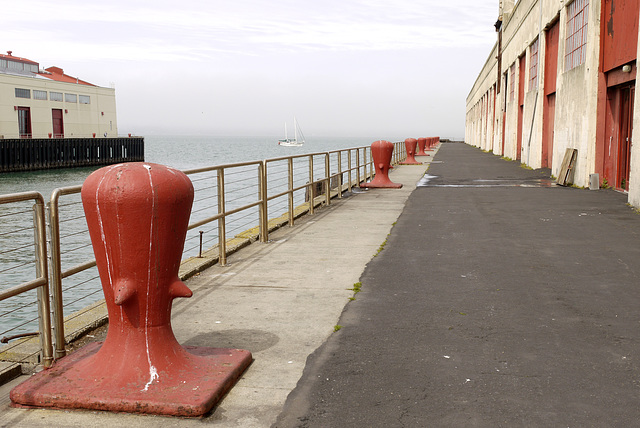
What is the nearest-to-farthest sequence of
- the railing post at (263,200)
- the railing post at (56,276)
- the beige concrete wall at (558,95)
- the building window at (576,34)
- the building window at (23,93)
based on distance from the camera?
the railing post at (56,276) < the railing post at (263,200) < the beige concrete wall at (558,95) < the building window at (576,34) < the building window at (23,93)

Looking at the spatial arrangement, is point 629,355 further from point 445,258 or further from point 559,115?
point 559,115

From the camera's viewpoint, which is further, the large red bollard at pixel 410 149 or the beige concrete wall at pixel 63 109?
the beige concrete wall at pixel 63 109

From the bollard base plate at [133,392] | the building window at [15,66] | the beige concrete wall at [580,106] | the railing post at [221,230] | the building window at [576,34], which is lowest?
the bollard base plate at [133,392]

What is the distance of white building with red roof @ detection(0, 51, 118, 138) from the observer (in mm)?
67625

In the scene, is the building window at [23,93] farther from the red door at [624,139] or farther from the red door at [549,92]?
the red door at [624,139]

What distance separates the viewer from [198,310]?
602 cm

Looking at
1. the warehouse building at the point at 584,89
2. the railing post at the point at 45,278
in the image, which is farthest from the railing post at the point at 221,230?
the warehouse building at the point at 584,89

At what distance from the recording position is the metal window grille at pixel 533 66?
28.7 meters

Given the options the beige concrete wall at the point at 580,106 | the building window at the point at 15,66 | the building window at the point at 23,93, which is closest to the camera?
the beige concrete wall at the point at 580,106

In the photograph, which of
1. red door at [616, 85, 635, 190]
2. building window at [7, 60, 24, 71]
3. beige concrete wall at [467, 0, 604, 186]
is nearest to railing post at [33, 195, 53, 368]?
red door at [616, 85, 635, 190]

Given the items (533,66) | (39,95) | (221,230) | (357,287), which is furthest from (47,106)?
(357,287)

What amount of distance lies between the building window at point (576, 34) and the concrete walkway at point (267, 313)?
11032 millimetres

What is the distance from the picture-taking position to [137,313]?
4098 mm

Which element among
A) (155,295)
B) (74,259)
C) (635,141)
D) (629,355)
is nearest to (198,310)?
(155,295)
